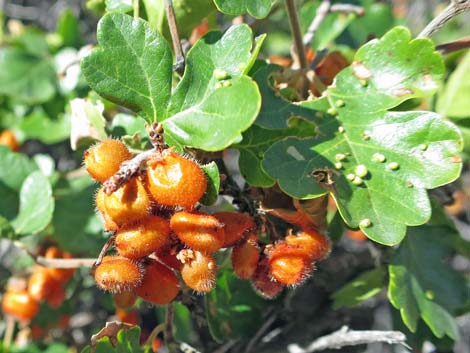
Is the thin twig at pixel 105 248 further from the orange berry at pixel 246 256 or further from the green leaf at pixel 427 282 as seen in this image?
the green leaf at pixel 427 282

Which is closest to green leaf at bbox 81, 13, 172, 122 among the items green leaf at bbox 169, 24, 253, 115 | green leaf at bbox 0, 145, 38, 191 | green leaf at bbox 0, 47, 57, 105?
green leaf at bbox 169, 24, 253, 115


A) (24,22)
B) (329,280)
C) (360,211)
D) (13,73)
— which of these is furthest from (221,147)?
(24,22)

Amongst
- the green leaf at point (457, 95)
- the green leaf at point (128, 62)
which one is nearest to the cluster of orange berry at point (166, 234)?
the green leaf at point (128, 62)

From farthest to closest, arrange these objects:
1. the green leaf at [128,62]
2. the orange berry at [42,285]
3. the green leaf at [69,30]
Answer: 1. the green leaf at [69,30]
2. the orange berry at [42,285]
3. the green leaf at [128,62]

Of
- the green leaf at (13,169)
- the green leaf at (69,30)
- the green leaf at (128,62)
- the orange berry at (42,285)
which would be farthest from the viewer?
the green leaf at (69,30)

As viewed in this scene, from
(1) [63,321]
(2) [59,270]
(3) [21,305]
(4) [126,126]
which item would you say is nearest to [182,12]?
(4) [126,126]

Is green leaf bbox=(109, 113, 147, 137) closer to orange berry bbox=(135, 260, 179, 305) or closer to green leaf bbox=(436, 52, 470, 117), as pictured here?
orange berry bbox=(135, 260, 179, 305)

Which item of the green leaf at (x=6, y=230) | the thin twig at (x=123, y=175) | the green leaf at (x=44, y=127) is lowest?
the green leaf at (x=44, y=127)

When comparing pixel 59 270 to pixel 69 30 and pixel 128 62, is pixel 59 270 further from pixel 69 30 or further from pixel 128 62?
pixel 128 62
